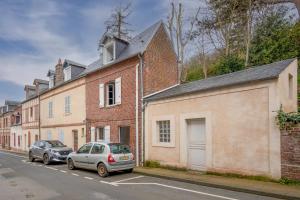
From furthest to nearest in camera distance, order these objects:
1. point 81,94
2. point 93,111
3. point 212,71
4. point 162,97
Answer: point 212,71 → point 81,94 → point 93,111 → point 162,97

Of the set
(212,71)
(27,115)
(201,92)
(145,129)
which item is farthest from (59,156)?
(27,115)

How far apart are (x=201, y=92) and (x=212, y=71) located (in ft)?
50.0

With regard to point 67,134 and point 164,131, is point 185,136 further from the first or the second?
point 67,134

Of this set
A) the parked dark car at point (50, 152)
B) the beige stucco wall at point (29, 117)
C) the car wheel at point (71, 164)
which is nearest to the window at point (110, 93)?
the parked dark car at point (50, 152)

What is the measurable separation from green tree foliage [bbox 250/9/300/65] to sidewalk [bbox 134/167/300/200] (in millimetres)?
12647

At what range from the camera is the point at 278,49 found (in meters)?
20.4

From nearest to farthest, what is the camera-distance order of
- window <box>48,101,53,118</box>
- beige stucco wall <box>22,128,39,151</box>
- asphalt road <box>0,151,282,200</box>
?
1. asphalt road <box>0,151,282,200</box>
2. window <box>48,101,53,118</box>
3. beige stucco wall <box>22,128,39,151</box>

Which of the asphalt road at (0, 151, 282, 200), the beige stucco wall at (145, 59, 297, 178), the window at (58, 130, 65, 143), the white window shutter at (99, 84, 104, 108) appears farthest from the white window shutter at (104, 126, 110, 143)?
the window at (58, 130, 65, 143)

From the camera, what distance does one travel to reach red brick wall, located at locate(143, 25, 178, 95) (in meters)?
15.9

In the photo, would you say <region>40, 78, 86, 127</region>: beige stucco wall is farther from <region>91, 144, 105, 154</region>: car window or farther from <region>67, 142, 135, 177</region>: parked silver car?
<region>91, 144, 105, 154</region>: car window

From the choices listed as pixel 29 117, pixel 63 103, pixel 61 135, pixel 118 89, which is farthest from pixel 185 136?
pixel 29 117

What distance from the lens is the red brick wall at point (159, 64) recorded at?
15.9 metres

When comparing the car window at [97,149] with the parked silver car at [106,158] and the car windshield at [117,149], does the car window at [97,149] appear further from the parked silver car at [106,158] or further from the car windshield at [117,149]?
the car windshield at [117,149]

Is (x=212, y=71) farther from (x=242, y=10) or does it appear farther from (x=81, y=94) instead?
(x=81, y=94)
